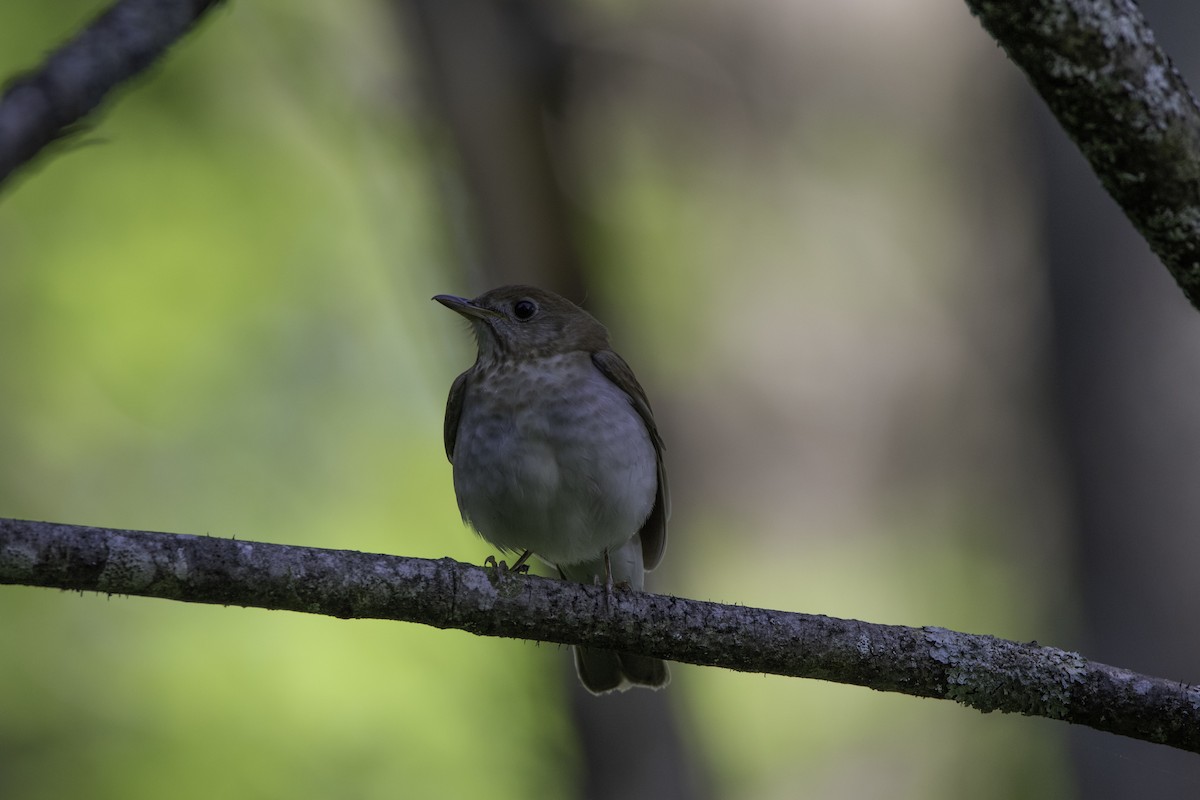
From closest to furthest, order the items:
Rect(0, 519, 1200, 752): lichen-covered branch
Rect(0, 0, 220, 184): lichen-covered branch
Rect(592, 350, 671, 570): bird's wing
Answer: Rect(0, 0, 220, 184): lichen-covered branch → Rect(0, 519, 1200, 752): lichen-covered branch → Rect(592, 350, 671, 570): bird's wing

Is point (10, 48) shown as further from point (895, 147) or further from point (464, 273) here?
point (895, 147)

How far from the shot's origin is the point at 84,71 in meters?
2.12

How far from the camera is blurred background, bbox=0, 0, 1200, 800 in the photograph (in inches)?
281

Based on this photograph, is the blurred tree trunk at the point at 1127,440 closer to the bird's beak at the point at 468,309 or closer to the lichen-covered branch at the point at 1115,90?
the bird's beak at the point at 468,309

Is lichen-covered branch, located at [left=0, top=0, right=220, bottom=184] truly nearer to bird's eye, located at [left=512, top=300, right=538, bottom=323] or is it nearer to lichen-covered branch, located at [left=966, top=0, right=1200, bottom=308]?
lichen-covered branch, located at [left=966, top=0, right=1200, bottom=308]

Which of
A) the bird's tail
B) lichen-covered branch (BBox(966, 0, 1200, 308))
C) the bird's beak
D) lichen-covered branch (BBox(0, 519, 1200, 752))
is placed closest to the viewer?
lichen-covered branch (BBox(966, 0, 1200, 308))

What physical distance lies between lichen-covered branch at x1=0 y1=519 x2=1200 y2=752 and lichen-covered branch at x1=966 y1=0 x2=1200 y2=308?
1.61 meters

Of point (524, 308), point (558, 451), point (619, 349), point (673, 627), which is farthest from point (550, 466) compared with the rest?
point (619, 349)

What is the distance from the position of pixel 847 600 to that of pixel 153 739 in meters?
5.04

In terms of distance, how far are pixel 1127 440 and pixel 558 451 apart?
384cm

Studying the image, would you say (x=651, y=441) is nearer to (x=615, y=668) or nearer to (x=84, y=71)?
(x=615, y=668)

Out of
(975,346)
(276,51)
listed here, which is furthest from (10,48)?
(975,346)

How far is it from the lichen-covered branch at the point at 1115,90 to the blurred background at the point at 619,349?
458 centimetres

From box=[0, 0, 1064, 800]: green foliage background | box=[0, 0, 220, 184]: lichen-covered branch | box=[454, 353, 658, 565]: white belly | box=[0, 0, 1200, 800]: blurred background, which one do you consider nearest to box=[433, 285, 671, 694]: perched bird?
box=[454, 353, 658, 565]: white belly
